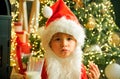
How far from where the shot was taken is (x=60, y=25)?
1.45m

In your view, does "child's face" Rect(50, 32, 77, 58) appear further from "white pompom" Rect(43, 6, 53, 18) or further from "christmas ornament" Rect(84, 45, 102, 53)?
"christmas ornament" Rect(84, 45, 102, 53)

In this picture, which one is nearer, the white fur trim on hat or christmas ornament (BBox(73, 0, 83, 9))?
the white fur trim on hat

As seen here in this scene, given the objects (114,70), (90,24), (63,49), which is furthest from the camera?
(90,24)

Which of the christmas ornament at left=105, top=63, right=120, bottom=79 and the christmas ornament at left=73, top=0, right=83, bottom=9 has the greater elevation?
the christmas ornament at left=73, top=0, right=83, bottom=9

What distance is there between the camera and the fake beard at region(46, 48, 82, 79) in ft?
4.73

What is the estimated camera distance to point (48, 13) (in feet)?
4.99

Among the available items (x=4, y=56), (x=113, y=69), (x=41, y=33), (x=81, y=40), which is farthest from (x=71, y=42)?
(x=113, y=69)

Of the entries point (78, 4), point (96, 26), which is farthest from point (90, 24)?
point (78, 4)

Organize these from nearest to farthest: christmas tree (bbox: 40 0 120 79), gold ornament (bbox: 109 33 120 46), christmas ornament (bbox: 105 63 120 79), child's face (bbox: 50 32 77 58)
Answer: child's face (bbox: 50 32 77 58) < christmas ornament (bbox: 105 63 120 79) < christmas tree (bbox: 40 0 120 79) < gold ornament (bbox: 109 33 120 46)

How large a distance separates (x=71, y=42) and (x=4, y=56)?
1.98ft

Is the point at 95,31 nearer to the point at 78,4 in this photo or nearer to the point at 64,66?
the point at 78,4

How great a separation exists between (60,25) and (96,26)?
117cm

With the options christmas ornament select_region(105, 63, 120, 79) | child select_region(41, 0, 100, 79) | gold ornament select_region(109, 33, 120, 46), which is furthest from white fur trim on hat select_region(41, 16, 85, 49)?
gold ornament select_region(109, 33, 120, 46)

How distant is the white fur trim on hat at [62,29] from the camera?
1439 mm
